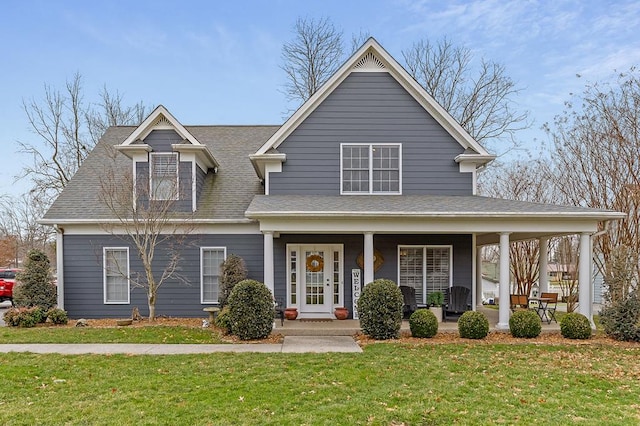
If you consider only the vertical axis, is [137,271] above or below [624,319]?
above

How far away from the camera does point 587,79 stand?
49.8 feet

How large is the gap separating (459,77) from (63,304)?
22.4 metres

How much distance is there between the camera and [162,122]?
13.1 m

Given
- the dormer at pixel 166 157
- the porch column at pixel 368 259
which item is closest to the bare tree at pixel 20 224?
the dormer at pixel 166 157

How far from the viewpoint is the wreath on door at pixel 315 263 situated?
12945 millimetres

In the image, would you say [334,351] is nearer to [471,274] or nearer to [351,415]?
[351,415]

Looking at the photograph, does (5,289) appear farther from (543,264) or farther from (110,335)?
(543,264)

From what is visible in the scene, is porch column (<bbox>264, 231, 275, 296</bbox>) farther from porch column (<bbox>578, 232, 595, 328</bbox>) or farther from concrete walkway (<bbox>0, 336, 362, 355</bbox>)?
porch column (<bbox>578, 232, 595, 328</bbox>)

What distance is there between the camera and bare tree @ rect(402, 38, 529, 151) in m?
23.0

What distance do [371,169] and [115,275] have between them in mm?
8597

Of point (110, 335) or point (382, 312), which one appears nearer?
point (382, 312)

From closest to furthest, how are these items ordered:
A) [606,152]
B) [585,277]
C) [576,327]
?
1. [576,327]
2. [585,277]
3. [606,152]

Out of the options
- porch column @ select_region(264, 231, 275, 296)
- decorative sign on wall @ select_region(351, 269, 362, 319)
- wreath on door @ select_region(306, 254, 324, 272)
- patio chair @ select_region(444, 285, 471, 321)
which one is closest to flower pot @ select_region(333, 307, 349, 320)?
decorative sign on wall @ select_region(351, 269, 362, 319)

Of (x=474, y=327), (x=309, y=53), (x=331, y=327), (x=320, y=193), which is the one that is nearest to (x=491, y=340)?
(x=474, y=327)
